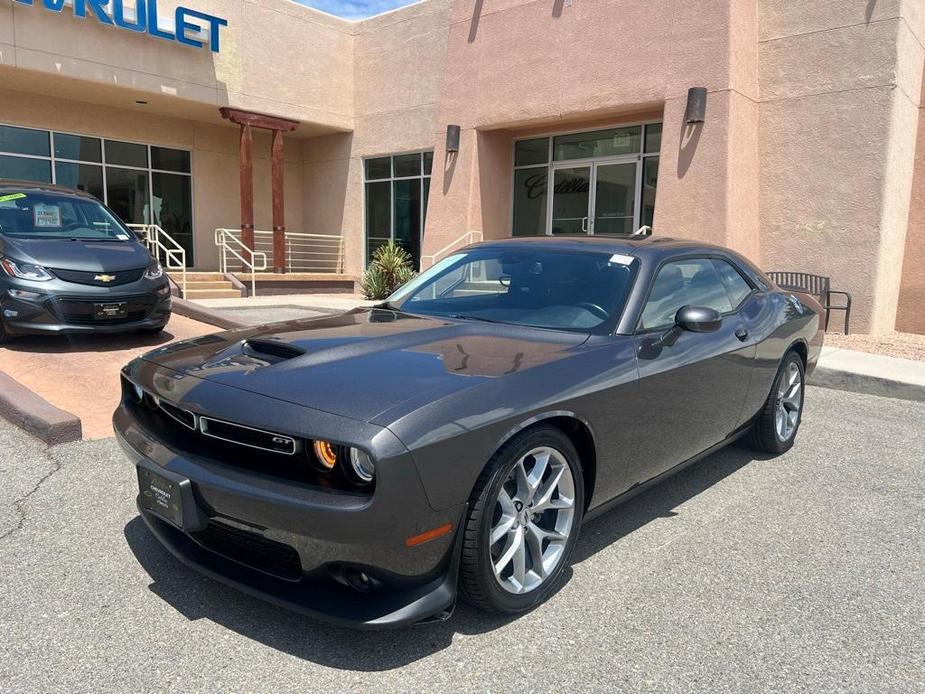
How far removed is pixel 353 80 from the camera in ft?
58.9

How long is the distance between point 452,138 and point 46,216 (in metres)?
8.90

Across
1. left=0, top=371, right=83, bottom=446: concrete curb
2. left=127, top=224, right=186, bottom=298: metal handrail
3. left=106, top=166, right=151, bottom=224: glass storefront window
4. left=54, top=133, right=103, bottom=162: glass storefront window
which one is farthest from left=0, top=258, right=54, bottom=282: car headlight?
left=106, top=166, right=151, bottom=224: glass storefront window

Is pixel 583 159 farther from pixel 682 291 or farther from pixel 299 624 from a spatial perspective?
pixel 299 624

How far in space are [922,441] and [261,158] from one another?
55.9 feet

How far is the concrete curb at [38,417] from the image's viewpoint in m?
4.45

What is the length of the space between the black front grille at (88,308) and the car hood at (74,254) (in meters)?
0.32

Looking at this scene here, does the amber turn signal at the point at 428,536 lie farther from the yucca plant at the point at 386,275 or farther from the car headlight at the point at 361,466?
the yucca plant at the point at 386,275

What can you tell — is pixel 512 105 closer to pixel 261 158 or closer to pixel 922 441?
pixel 261 158

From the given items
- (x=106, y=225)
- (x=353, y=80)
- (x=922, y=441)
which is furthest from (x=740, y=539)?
(x=353, y=80)

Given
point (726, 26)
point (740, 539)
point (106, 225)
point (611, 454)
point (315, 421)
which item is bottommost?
point (740, 539)

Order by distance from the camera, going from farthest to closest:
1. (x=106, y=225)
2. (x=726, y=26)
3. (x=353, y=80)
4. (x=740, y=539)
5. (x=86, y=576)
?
(x=353, y=80)
(x=726, y=26)
(x=106, y=225)
(x=740, y=539)
(x=86, y=576)

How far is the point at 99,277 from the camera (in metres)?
6.65

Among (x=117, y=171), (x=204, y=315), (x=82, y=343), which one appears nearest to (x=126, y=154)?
(x=117, y=171)

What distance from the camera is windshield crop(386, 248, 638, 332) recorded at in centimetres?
344
